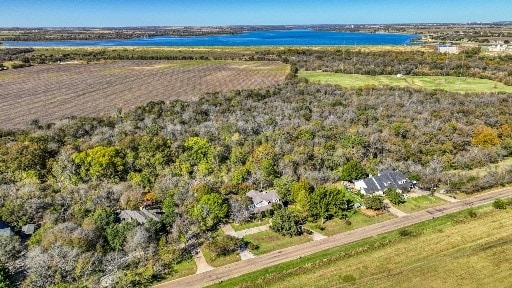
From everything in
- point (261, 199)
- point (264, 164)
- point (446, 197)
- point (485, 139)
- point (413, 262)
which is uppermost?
point (264, 164)

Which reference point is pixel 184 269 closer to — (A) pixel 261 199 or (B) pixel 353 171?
(A) pixel 261 199

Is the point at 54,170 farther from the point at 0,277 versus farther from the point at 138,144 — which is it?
the point at 0,277

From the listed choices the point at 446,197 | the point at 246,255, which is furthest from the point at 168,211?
the point at 446,197

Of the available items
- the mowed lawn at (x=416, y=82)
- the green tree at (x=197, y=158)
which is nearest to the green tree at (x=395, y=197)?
the green tree at (x=197, y=158)

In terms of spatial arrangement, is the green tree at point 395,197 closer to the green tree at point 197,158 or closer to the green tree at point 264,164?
the green tree at point 264,164

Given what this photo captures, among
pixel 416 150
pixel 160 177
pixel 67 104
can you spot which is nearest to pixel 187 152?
pixel 160 177

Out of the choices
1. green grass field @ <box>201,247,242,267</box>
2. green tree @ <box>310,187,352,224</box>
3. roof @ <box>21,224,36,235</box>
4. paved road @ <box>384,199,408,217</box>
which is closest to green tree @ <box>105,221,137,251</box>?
green grass field @ <box>201,247,242,267</box>

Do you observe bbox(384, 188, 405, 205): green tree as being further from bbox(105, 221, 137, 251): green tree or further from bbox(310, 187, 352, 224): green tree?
bbox(105, 221, 137, 251): green tree
